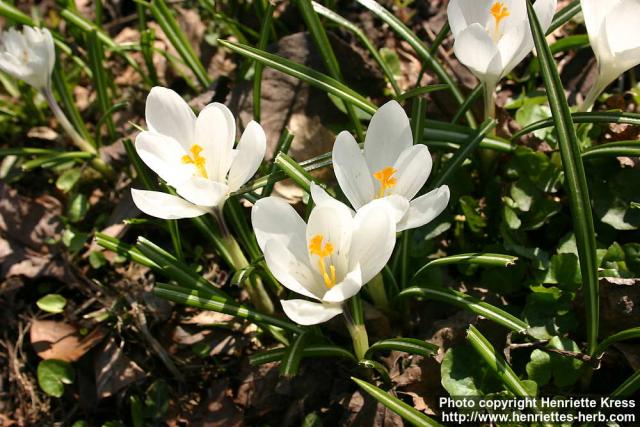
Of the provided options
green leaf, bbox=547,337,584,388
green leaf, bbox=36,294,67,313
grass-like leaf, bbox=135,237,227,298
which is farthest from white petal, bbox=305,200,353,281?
green leaf, bbox=36,294,67,313

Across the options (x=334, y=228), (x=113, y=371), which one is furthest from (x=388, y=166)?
(x=113, y=371)

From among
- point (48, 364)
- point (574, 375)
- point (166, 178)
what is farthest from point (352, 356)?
point (48, 364)

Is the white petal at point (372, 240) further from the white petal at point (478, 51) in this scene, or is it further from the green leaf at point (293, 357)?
the white petal at point (478, 51)

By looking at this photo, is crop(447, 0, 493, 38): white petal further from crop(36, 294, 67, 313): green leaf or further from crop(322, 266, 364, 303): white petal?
crop(36, 294, 67, 313): green leaf

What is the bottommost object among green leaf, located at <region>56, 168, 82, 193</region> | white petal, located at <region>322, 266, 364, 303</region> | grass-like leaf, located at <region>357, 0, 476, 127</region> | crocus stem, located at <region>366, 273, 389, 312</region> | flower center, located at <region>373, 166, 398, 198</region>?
white petal, located at <region>322, 266, 364, 303</region>

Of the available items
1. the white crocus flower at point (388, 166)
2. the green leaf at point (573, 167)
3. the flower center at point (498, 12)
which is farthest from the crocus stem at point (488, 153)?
the white crocus flower at point (388, 166)

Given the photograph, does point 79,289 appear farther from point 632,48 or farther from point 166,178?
point 632,48

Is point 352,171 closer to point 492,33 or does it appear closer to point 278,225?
point 278,225
